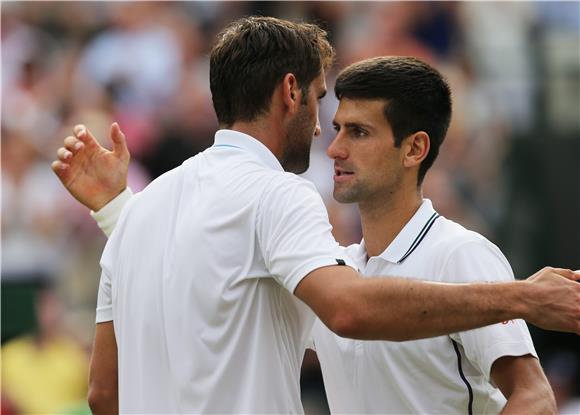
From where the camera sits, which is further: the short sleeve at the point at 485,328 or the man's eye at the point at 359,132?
the man's eye at the point at 359,132

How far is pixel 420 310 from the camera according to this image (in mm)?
2902

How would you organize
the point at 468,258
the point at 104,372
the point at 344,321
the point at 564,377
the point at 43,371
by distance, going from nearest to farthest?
the point at 344,321 → the point at 468,258 → the point at 104,372 → the point at 43,371 → the point at 564,377

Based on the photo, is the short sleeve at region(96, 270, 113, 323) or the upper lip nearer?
the short sleeve at region(96, 270, 113, 323)

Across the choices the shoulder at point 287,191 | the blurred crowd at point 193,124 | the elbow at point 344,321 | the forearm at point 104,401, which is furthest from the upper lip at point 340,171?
the blurred crowd at point 193,124

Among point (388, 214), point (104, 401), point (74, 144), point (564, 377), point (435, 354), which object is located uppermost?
point (74, 144)

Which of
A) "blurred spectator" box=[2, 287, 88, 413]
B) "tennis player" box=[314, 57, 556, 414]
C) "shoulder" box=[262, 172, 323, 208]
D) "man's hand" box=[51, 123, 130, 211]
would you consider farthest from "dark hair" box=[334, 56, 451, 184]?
"blurred spectator" box=[2, 287, 88, 413]

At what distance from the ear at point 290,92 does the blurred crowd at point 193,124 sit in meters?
4.05

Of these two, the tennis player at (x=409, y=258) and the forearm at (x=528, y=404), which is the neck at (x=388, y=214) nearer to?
the tennis player at (x=409, y=258)

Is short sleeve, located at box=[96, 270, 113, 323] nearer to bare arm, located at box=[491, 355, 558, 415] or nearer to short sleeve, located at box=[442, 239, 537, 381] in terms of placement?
short sleeve, located at box=[442, 239, 537, 381]

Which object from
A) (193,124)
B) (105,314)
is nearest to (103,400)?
(105,314)

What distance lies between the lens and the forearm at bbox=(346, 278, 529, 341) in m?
2.89

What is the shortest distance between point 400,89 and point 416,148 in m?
0.20

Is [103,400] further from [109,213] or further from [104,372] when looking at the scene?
[109,213]

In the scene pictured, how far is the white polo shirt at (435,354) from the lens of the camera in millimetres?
3297
